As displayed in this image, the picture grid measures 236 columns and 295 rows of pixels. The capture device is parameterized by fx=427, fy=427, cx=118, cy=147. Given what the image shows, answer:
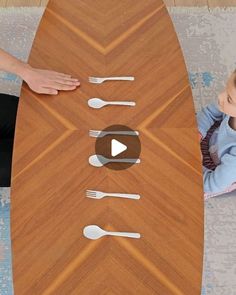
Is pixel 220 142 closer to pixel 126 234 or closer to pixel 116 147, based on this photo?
pixel 116 147

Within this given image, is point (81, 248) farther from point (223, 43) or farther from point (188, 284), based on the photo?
point (223, 43)

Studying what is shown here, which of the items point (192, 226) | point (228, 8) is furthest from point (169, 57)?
point (228, 8)

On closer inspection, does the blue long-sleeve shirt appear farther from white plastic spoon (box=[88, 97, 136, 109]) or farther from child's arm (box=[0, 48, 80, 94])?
child's arm (box=[0, 48, 80, 94])

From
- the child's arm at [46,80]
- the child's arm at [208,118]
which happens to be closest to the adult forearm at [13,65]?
the child's arm at [46,80]

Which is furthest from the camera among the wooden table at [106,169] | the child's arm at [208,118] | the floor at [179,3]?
the floor at [179,3]

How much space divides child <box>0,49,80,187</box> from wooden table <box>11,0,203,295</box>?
3 cm

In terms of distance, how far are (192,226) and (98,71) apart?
55 cm

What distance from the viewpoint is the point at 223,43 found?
6.66ft

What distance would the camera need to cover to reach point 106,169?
1.20 m

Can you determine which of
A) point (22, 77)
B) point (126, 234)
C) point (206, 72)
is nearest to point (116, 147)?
point (126, 234)
